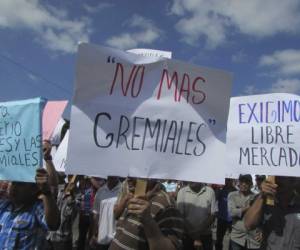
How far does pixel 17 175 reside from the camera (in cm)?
360

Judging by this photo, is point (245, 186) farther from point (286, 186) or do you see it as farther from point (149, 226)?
point (149, 226)

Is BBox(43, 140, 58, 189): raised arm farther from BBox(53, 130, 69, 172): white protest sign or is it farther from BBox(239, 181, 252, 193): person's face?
BBox(239, 181, 252, 193): person's face

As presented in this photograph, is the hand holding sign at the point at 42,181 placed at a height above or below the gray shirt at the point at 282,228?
above

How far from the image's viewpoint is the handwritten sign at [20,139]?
3512mm

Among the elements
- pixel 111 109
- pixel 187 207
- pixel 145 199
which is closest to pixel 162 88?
pixel 111 109

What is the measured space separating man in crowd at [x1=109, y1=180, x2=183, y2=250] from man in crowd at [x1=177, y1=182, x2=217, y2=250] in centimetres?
383

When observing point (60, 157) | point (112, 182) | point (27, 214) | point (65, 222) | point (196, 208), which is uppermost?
point (60, 157)

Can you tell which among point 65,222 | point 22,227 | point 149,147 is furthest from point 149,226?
point 65,222

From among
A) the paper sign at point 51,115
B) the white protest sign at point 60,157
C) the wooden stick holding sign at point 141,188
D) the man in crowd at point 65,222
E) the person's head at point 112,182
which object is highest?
the paper sign at point 51,115

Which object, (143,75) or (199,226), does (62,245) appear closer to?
(199,226)

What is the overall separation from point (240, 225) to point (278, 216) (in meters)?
3.68

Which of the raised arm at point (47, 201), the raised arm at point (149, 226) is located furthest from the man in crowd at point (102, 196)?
the raised arm at point (149, 226)

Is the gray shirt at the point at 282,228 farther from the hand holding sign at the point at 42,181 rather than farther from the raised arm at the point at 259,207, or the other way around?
the hand holding sign at the point at 42,181

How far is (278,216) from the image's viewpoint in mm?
3715
